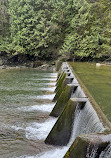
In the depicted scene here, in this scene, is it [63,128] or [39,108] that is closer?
[63,128]

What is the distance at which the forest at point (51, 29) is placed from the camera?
2228 centimetres

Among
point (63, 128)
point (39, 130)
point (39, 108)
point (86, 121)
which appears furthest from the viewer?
point (39, 108)

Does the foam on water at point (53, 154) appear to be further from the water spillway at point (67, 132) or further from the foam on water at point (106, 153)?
the foam on water at point (106, 153)

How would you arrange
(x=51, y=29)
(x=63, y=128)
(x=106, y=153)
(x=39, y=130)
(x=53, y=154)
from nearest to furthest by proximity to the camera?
(x=106, y=153)
(x=53, y=154)
(x=63, y=128)
(x=39, y=130)
(x=51, y=29)

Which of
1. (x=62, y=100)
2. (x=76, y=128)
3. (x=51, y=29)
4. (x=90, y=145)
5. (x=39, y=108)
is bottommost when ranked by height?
(x=51, y=29)

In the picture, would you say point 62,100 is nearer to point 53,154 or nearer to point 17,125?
point 17,125

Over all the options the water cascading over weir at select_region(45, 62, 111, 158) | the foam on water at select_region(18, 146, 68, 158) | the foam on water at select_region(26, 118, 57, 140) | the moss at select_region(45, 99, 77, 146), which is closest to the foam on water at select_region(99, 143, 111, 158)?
the water cascading over weir at select_region(45, 62, 111, 158)

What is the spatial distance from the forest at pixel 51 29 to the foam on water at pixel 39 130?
1716 centimetres

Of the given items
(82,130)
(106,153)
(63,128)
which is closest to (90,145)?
(106,153)

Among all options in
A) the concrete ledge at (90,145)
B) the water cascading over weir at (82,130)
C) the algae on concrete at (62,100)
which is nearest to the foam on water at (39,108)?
the algae on concrete at (62,100)

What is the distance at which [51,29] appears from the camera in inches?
946

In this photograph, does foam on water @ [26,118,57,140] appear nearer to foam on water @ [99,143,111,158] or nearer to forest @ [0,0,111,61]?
foam on water @ [99,143,111,158]

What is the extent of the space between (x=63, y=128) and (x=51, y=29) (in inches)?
845

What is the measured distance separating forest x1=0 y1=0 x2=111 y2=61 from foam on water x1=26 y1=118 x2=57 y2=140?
56.3 ft
